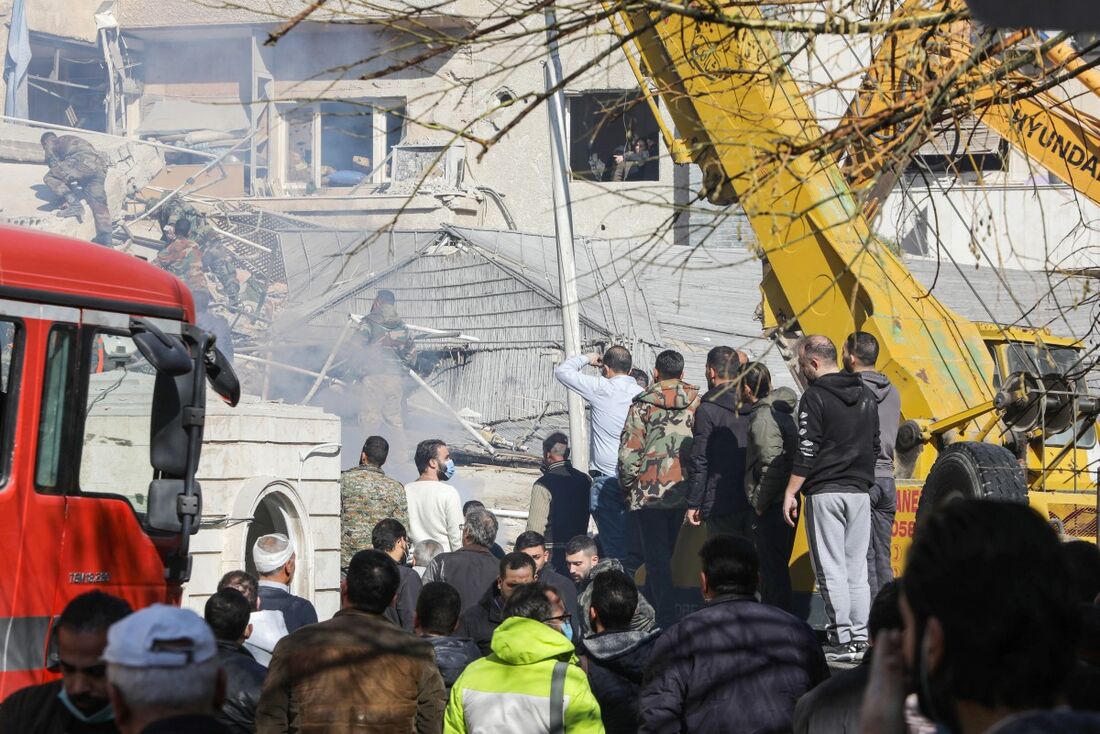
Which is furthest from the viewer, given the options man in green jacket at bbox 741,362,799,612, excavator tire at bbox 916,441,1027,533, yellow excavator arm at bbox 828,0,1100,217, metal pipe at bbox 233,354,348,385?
metal pipe at bbox 233,354,348,385

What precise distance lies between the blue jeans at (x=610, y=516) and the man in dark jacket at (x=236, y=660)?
519 cm

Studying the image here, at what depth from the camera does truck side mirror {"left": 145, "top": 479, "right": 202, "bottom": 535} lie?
645 centimetres

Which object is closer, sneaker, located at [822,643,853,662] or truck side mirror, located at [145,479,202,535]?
truck side mirror, located at [145,479,202,535]

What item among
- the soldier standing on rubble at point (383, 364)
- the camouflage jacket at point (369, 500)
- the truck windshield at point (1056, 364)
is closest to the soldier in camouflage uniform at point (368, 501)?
the camouflage jacket at point (369, 500)

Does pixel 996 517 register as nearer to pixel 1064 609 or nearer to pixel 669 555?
pixel 1064 609

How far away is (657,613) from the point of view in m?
9.67

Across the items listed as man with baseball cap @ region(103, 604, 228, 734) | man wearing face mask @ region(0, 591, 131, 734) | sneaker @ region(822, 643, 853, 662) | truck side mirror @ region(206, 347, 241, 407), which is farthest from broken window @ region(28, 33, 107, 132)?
man with baseball cap @ region(103, 604, 228, 734)

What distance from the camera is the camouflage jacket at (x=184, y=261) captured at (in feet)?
91.8

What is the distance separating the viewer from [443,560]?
8.52 meters

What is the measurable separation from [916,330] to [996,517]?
7.56 metres

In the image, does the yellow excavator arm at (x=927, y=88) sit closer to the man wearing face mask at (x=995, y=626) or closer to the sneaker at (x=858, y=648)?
the man wearing face mask at (x=995, y=626)

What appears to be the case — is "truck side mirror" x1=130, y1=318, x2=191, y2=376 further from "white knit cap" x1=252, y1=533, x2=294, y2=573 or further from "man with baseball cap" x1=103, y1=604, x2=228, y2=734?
"man with baseball cap" x1=103, y1=604, x2=228, y2=734

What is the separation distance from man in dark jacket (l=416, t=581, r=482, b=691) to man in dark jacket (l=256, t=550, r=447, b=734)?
2.73ft

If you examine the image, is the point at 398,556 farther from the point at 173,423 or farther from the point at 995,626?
the point at 995,626
